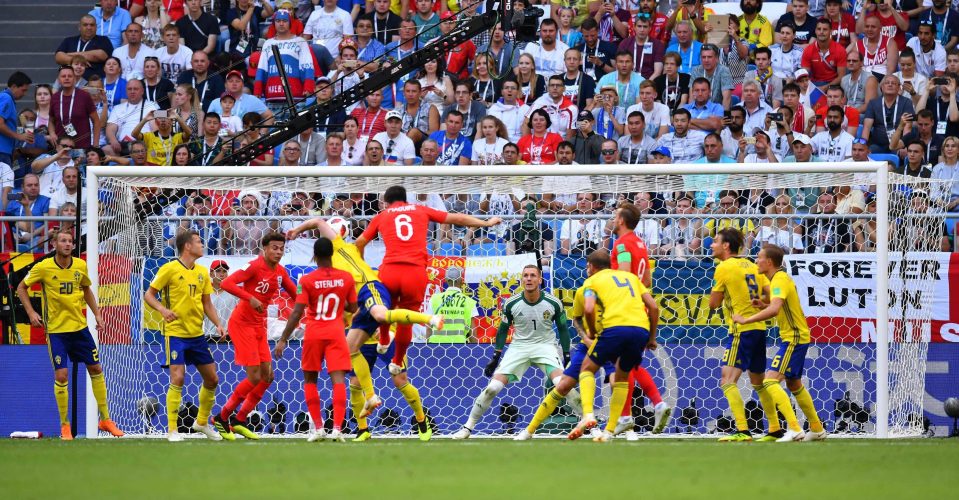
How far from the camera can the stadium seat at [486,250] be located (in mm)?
15586

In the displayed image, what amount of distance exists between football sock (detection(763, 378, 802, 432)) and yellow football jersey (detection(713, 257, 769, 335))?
0.54 meters

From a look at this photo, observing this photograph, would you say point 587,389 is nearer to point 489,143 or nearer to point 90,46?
point 489,143

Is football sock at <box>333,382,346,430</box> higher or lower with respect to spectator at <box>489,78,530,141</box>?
lower

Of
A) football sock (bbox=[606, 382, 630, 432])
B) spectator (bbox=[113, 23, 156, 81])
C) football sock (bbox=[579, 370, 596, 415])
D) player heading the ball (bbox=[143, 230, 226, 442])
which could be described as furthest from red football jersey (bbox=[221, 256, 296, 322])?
spectator (bbox=[113, 23, 156, 81])

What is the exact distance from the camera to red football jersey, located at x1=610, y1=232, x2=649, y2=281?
13.0m

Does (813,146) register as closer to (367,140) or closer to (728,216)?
(728,216)

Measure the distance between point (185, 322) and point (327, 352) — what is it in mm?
1844

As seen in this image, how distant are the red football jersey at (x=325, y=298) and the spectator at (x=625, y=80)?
7634mm

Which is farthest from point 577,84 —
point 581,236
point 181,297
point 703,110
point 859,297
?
point 181,297

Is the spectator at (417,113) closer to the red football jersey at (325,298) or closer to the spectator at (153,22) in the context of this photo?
the spectator at (153,22)

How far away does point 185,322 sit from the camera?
13805 millimetres

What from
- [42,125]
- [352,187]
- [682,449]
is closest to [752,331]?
[682,449]

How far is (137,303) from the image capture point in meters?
15.8

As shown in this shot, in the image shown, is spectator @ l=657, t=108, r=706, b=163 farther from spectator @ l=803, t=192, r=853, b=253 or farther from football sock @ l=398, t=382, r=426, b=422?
football sock @ l=398, t=382, r=426, b=422
